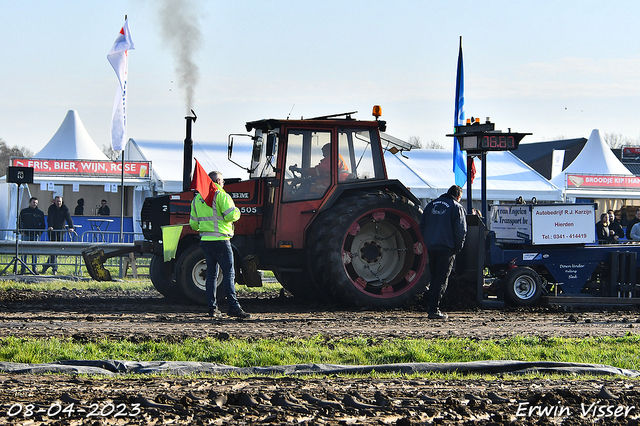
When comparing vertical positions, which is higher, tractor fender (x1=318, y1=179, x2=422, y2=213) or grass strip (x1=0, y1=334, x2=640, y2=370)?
tractor fender (x1=318, y1=179, x2=422, y2=213)

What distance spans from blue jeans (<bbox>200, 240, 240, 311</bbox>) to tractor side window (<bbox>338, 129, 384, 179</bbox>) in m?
1.98

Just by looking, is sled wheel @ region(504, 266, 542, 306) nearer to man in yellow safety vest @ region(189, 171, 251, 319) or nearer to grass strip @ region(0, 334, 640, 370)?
grass strip @ region(0, 334, 640, 370)

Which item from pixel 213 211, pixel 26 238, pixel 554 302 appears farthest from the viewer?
pixel 26 238

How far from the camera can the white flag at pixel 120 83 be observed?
16.9 metres

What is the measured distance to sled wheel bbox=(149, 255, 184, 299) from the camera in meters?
10.8

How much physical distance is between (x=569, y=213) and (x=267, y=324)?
505 centimetres

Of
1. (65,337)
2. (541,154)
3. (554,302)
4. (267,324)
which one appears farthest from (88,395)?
(541,154)

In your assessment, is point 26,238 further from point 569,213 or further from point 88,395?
point 88,395

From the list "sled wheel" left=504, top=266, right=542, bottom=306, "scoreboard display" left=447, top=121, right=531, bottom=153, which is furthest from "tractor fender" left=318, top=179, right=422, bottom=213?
"sled wheel" left=504, top=266, right=542, bottom=306

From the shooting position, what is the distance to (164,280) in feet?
35.7

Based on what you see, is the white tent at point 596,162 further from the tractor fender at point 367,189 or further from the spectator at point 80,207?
the tractor fender at point 367,189

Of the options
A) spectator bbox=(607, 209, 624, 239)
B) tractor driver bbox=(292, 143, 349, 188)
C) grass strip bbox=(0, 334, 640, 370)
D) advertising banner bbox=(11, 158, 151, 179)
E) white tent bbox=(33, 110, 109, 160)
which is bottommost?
grass strip bbox=(0, 334, 640, 370)

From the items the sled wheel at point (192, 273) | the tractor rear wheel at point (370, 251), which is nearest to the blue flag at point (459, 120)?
the tractor rear wheel at point (370, 251)

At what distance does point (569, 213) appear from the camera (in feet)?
36.0
